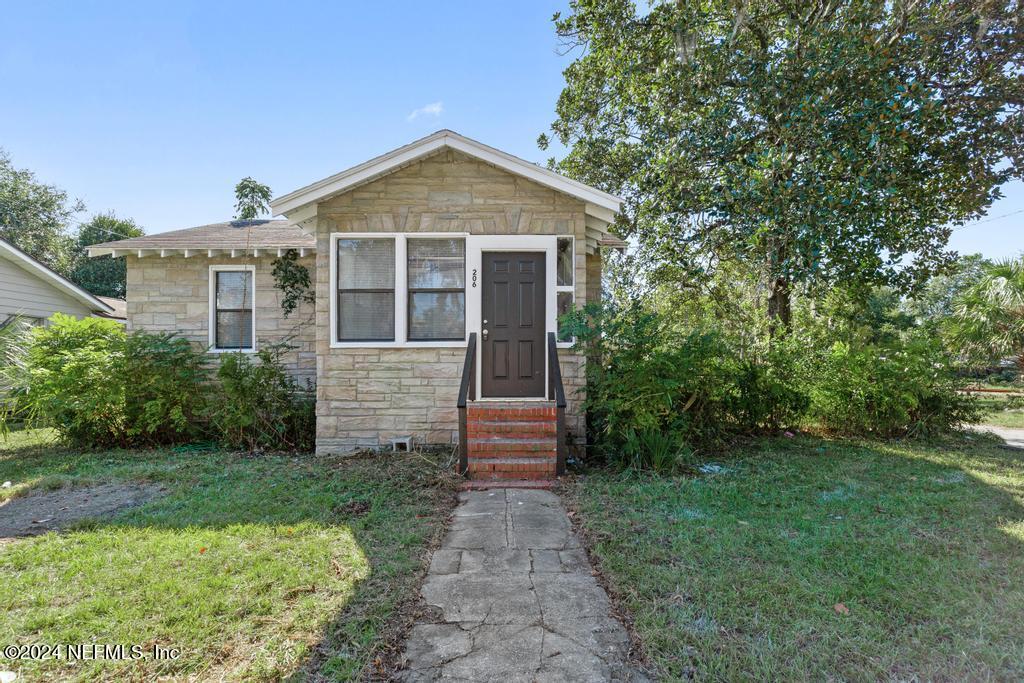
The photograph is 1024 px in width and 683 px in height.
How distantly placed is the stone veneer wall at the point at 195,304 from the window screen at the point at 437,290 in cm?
287

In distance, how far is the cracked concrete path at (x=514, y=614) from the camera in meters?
2.12

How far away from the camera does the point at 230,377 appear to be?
6.78 metres

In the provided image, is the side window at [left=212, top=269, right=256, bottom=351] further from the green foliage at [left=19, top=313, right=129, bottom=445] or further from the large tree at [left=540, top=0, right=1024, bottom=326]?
the large tree at [left=540, top=0, right=1024, bottom=326]

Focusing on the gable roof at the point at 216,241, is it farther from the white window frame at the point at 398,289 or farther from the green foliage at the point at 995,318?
the green foliage at the point at 995,318

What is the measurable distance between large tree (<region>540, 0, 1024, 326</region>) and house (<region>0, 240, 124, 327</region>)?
1217cm

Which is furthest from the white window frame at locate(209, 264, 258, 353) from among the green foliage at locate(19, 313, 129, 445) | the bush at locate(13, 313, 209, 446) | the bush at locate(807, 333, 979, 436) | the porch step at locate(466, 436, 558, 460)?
the bush at locate(807, 333, 979, 436)

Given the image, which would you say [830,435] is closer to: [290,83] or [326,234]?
[326,234]

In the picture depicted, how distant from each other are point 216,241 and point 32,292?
620 centimetres

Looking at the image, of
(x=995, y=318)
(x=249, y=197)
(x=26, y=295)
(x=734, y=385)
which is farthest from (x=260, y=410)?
(x=249, y=197)

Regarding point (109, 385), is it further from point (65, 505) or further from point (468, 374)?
point (468, 374)

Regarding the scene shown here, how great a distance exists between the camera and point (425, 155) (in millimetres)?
6238

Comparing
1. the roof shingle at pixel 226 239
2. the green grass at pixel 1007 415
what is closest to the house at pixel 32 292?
the roof shingle at pixel 226 239

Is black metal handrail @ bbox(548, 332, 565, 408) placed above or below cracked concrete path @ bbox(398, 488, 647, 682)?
above

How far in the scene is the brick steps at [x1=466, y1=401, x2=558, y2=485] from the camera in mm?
5430
